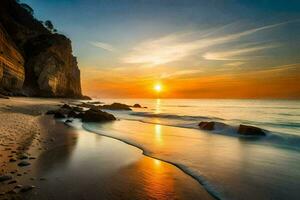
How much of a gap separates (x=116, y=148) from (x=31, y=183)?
448cm

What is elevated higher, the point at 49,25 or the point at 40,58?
the point at 49,25

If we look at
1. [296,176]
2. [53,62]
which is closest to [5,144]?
[296,176]

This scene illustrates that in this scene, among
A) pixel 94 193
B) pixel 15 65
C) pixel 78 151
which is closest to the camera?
pixel 94 193

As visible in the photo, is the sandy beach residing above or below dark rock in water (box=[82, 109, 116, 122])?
below

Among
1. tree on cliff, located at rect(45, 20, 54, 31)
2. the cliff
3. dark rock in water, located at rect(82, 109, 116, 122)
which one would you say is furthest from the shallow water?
tree on cliff, located at rect(45, 20, 54, 31)

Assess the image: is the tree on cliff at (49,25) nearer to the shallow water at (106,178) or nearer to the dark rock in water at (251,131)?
the dark rock in water at (251,131)

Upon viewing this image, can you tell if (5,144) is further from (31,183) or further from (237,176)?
(237,176)

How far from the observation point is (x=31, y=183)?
467cm

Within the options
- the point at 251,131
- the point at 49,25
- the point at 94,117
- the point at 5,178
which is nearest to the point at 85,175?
the point at 5,178

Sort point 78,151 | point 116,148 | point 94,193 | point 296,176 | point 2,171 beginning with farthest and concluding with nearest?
point 116,148 < point 78,151 < point 296,176 < point 2,171 < point 94,193

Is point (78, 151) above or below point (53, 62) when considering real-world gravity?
below

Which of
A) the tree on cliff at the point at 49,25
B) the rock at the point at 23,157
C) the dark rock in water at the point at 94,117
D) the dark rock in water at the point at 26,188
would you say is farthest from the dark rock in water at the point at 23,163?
the tree on cliff at the point at 49,25

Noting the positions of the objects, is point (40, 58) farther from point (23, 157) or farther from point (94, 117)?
point (23, 157)

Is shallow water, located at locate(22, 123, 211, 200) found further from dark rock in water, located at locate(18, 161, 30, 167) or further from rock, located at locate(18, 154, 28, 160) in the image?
rock, located at locate(18, 154, 28, 160)
